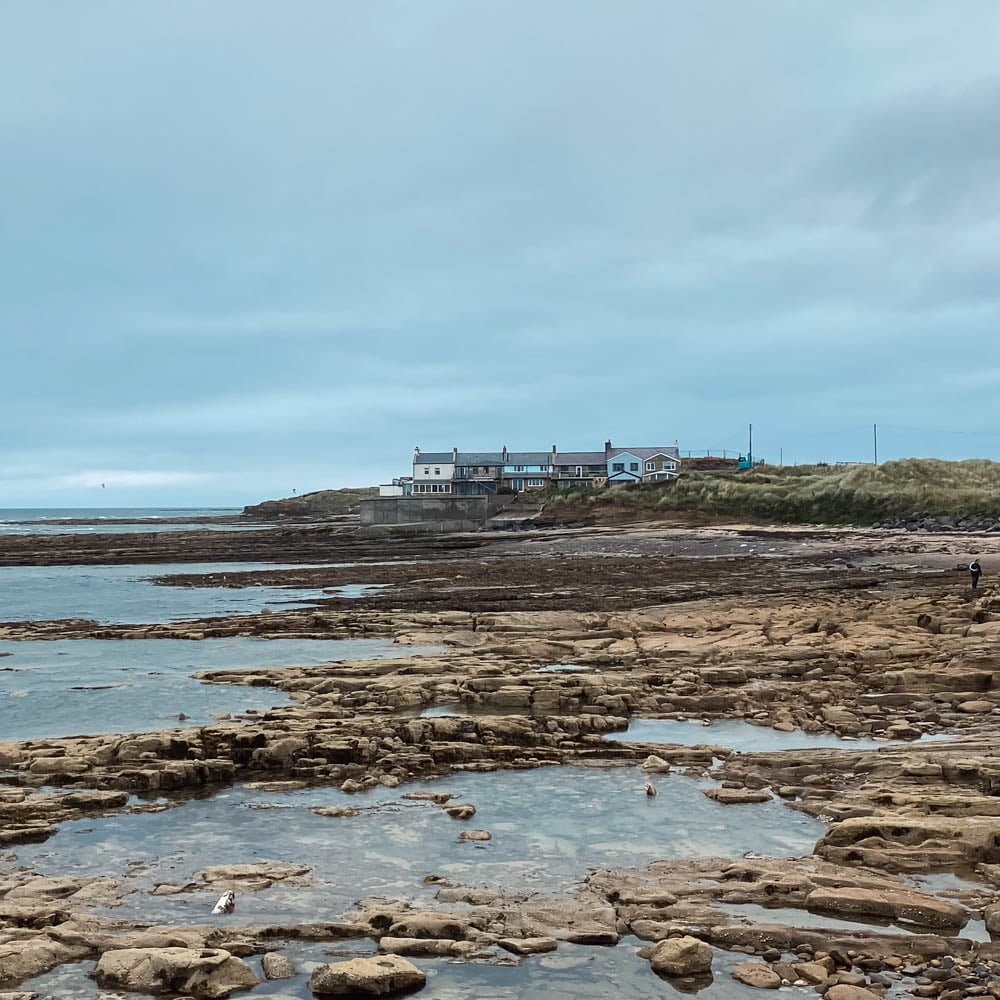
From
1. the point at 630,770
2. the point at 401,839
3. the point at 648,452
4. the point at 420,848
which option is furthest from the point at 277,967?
the point at 648,452

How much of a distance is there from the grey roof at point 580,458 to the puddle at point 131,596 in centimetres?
5919

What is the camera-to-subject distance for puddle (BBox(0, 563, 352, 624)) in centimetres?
3797

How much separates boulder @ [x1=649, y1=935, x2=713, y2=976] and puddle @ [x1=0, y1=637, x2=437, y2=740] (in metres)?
12.2

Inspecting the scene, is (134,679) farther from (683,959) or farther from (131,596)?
(131,596)

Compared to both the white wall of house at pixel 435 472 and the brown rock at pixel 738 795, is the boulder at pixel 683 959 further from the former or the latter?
the white wall of house at pixel 435 472

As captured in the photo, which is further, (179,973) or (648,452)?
(648,452)

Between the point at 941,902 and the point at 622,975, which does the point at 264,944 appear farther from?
the point at 941,902

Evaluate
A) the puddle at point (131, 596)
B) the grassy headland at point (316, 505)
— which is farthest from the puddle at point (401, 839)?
the grassy headland at point (316, 505)

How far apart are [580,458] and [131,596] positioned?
250 ft

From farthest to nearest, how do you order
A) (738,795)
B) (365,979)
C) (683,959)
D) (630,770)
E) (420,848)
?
1. (630,770)
2. (738,795)
3. (420,848)
4. (683,959)
5. (365,979)

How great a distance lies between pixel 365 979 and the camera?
25.8ft

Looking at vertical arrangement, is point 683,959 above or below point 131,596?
below

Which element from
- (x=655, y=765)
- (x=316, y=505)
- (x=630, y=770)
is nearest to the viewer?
(x=655, y=765)

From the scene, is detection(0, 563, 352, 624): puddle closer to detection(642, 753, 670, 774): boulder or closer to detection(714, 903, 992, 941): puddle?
detection(642, 753, 670, 774): boulder
